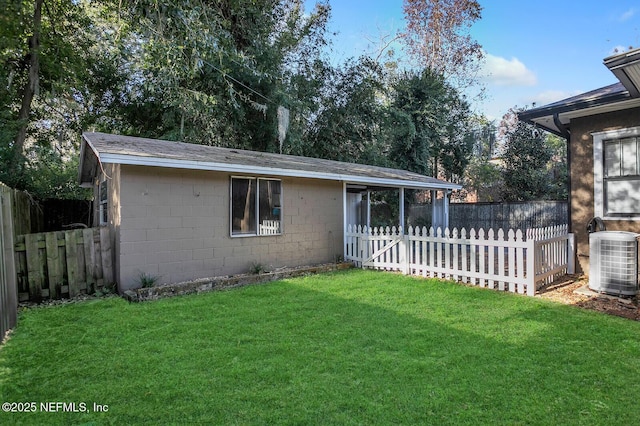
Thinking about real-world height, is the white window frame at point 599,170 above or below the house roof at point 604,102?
below

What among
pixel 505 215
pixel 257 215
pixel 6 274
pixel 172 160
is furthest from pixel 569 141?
pixel 6 274

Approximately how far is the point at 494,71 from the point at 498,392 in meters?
25.3

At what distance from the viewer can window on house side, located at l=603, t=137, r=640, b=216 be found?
19.6 feet

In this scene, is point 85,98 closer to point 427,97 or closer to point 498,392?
point 427,97

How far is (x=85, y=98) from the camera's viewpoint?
14664mm

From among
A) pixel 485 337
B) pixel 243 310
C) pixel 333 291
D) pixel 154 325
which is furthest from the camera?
pixel 333 291

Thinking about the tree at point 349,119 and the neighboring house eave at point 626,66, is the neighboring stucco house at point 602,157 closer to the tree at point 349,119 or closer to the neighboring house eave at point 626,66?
the neighboring house eave at point 626,66

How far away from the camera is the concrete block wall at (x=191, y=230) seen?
6051 mm

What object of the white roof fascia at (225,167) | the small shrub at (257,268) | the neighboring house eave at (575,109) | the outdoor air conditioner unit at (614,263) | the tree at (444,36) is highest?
the tree at (444,36)

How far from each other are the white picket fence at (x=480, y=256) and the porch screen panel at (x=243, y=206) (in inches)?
105

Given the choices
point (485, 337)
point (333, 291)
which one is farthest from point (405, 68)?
point (485, 337)

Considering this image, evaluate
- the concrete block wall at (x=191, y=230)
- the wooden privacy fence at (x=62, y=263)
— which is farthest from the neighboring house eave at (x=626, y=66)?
the wooden privacy fence at (x=62, y=263)

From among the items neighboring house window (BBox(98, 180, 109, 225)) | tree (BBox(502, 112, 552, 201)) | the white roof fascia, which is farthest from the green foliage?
neighboring house window (BBox(98, 180, 109, 225))

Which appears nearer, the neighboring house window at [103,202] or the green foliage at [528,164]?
the neighboring house window at [103,202]
